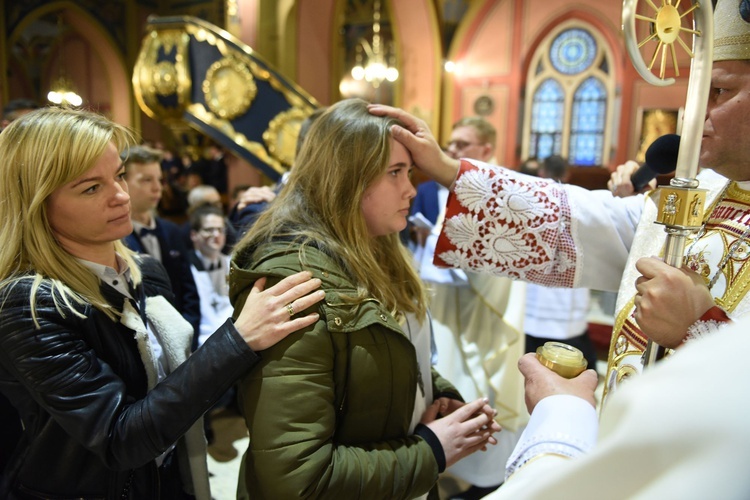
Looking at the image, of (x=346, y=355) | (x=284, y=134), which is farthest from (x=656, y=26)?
(x=284, y=134)

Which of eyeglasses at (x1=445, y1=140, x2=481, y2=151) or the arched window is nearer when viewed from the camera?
eyeglasses at (x1=445, y1=140, x2=481, y2=151)

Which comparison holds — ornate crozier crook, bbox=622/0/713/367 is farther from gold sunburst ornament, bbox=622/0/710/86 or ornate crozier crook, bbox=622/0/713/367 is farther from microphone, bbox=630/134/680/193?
microphone, bbox=630/134/680/193

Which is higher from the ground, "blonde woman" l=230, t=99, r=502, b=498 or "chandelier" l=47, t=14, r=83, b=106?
"chandelier" l=47, t=14, r=83, b=106

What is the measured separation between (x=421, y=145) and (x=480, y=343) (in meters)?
1.72

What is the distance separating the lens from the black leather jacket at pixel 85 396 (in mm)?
1134

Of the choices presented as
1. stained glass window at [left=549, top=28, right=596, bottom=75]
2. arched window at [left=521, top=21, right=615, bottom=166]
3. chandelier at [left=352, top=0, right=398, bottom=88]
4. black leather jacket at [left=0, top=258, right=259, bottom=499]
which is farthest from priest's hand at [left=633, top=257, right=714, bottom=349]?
stained glass window at [left=549, top=28, right=596, bottom=75]

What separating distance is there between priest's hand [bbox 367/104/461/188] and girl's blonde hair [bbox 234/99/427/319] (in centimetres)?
3

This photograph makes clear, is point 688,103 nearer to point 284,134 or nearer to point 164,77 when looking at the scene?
point 284,134

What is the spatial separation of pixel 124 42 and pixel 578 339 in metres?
12.7

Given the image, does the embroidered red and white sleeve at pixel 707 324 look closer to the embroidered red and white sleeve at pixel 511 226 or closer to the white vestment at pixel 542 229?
the white vestment at pixel 542 229

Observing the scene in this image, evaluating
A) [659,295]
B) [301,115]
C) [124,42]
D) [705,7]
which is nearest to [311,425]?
[659,295]

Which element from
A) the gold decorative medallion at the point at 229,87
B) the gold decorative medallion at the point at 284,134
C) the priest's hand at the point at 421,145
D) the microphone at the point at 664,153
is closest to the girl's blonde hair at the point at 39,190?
the priest's hand at the point at 421,145

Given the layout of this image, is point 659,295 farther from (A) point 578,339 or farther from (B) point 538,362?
(A) point 578,339

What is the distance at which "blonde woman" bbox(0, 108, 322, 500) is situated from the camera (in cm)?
114
